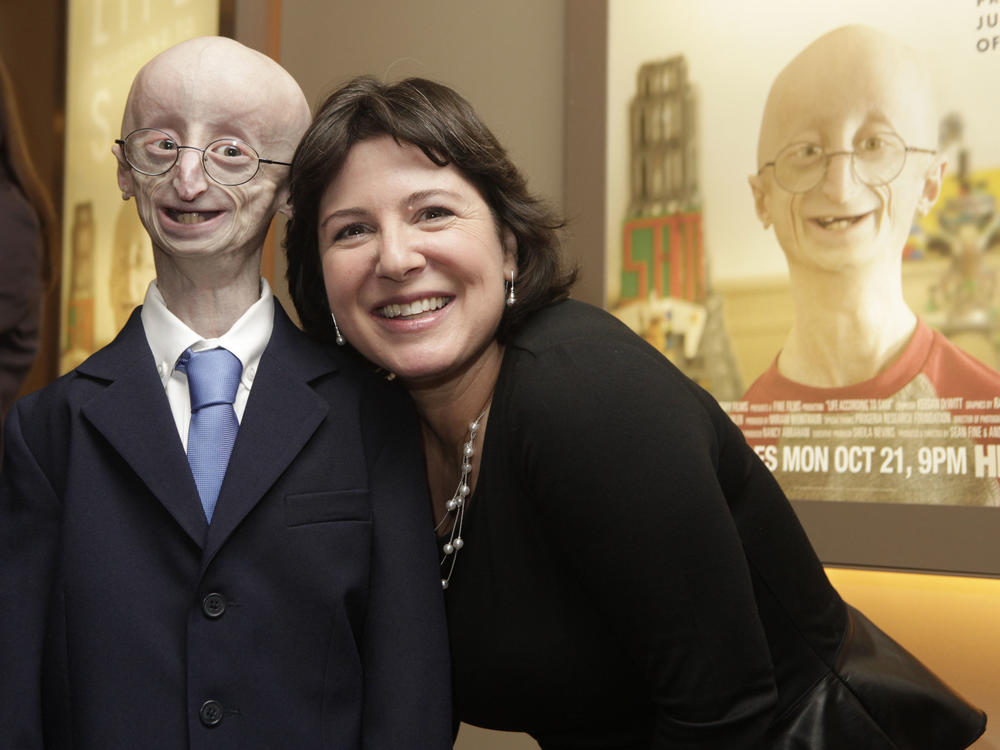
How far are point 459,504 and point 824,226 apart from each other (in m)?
0.96

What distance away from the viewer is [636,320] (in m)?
2.01

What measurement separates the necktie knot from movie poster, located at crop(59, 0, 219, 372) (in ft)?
5.67

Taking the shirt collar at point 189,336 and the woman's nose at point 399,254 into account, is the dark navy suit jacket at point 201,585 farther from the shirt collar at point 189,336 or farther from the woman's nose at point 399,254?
the woman's nose at point 399,254

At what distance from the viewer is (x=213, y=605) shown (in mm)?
970

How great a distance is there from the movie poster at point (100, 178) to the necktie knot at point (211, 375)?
1.73 metres

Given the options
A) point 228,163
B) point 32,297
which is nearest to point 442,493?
point 228,163

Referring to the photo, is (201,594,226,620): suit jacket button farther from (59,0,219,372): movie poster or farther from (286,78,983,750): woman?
(59,0,219,372): movie poster

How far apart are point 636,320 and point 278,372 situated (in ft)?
3.48

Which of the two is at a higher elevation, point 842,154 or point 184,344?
point 842,154

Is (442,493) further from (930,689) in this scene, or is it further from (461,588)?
(930,689)

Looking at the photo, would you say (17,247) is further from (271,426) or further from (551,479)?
(551,479)

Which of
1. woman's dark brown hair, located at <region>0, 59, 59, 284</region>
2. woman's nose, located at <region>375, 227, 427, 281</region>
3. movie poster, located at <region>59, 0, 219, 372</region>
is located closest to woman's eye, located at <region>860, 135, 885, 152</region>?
woman's nose, located at <region>375, 227, 427, 281</region>

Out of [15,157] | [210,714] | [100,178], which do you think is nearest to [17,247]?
[15,157]

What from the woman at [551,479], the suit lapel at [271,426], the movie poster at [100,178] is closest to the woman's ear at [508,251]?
the woman at [551,479]
